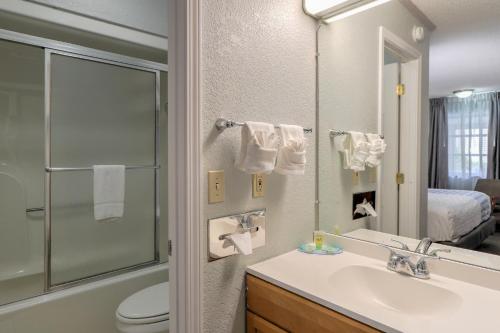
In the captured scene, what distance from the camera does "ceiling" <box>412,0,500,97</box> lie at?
3.65 ft

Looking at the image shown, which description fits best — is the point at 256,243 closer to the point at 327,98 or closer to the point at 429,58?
the point at 327,98

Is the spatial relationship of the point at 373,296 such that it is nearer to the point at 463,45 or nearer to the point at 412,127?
the point at 412,127

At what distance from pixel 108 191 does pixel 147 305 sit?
33.5 inches

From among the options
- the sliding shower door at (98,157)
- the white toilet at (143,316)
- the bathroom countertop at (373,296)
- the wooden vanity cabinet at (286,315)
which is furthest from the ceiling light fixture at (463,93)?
the sliding shower door at (98,157)

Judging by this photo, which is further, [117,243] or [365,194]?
[117,243]

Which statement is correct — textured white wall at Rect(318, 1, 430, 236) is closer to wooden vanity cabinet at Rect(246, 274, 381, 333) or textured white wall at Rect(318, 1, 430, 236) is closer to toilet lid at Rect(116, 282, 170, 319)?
wooden vanity cabinet at Rect(246, 274, 381, 333)

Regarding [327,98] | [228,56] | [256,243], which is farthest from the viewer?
[327,98]

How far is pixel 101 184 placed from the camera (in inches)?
83.3

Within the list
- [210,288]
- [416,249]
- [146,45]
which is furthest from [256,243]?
[146,45]

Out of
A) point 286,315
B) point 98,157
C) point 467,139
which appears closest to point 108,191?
point 98,157

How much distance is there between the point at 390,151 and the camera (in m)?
1.42

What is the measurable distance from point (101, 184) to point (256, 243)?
139cm

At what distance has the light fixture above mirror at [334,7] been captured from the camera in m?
1.32

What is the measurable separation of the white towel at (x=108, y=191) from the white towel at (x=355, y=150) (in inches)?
61.2
